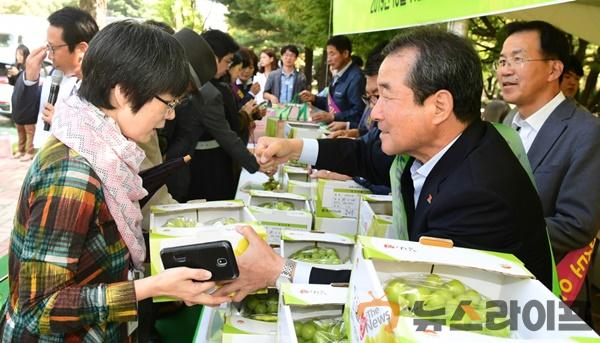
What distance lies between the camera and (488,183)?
1.40m

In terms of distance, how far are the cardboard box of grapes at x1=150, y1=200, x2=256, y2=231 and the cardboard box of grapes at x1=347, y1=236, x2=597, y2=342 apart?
0.93 meters

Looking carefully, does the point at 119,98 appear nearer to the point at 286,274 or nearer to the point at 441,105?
the point at 286,274

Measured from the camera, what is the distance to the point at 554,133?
2.28m

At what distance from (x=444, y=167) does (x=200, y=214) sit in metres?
1.00

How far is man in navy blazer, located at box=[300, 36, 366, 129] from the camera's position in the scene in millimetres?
5270

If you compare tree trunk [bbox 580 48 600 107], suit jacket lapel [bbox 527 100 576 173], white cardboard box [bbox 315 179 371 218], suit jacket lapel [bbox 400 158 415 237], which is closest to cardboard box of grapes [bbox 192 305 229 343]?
suit jacket lapel [bbox 400 158 415 237]

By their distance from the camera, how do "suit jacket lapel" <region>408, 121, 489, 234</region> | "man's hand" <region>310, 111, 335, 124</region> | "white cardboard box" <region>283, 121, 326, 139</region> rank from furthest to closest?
"man's hand" <region>310, 111, 335, 124</region>, "white cardboard box" <region>283, 121, 326, 139</region>, "suit jacket lapel" <region>408, 121, 489, 234</region>

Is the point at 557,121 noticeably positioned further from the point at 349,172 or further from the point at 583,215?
the point at 349,172

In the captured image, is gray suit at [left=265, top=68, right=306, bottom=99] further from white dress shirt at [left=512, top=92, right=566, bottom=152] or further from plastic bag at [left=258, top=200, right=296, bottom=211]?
white dress shirt at [left=512, top=92, right=566, bottom=152]

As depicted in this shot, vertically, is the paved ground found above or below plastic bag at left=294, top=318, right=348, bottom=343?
below

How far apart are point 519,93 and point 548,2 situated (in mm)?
1177

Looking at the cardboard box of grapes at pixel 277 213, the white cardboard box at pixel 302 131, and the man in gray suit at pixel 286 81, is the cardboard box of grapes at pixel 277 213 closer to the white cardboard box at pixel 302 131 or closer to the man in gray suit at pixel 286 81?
the white cardboard box at pixel 302 131

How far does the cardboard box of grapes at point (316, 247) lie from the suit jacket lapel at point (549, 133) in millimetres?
931

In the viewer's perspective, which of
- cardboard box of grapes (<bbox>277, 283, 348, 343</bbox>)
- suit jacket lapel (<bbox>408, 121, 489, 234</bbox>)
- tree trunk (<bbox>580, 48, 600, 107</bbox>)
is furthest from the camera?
tree trunk (<bbox>580, 48, 600, 107</bbox>)
